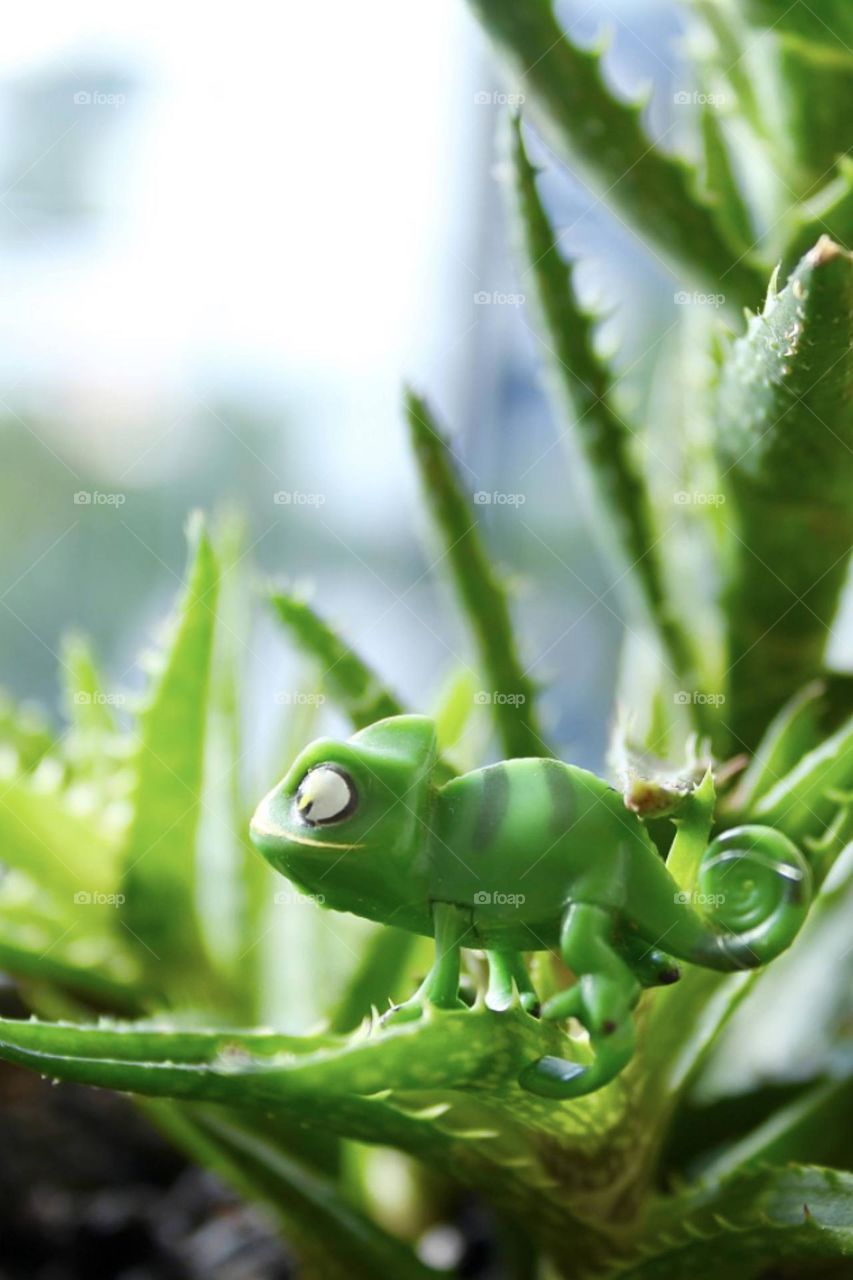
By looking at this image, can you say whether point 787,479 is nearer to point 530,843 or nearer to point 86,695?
point 530,843

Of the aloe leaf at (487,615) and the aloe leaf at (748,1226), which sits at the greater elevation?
the aloe leaf at (487,615)

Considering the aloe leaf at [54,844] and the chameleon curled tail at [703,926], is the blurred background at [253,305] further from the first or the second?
the chameleon curled tail at [703,926]

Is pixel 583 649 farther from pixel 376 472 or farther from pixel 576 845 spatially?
pixel 576 845

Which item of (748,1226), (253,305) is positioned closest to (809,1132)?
(748,1226)

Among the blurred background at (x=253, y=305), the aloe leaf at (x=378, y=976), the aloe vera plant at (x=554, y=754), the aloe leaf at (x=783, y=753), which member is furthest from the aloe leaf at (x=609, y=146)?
the blurred background at (x=253, y=305)

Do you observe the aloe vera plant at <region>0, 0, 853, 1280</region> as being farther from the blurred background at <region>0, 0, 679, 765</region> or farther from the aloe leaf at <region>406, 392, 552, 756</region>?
the blurred background at <region>0, 0, 679, 765</region>

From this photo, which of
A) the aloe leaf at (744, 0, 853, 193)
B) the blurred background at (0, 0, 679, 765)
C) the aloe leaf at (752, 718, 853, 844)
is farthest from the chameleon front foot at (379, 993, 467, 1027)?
the blurred background at (0, 0, 679, 765)
